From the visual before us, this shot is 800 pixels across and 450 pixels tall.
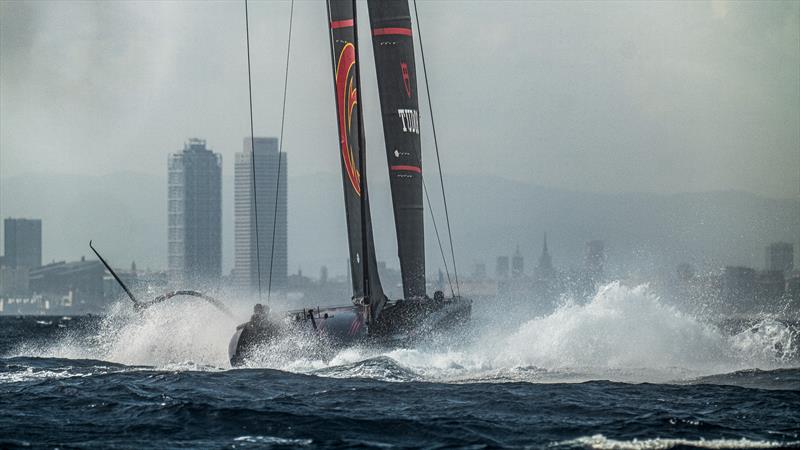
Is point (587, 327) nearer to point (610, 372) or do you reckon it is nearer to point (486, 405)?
point (610, 372)

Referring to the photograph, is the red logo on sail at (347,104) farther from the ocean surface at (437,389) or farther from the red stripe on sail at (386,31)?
the ocean surface at (437,389)

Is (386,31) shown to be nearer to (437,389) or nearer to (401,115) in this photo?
(401,115)

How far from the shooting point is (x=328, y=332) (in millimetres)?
24797

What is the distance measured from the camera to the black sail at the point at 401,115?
30281 mm

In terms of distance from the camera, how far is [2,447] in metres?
14.9

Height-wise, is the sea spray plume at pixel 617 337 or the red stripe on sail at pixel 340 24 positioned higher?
the red stripe on sail at pixel 340 24

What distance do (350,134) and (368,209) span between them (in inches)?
70.7

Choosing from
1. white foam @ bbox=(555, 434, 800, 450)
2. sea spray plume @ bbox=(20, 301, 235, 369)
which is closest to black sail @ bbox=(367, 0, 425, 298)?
sea spray plume @ bbox=(20, 301, 235, 369)

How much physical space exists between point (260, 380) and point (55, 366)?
6737mm

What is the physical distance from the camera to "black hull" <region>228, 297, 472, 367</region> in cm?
2475

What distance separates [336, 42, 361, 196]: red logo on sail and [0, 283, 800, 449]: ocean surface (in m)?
4.47

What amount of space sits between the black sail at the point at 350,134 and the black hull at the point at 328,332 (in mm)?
1127

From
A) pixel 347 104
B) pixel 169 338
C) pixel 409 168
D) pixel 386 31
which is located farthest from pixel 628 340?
pixel 169 338

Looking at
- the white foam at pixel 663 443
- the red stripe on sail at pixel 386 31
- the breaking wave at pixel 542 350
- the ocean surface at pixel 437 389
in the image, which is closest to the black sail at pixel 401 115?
the red stripe on sail at pixel 386 31
